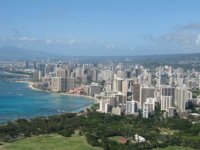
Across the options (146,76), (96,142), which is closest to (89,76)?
(146,76)

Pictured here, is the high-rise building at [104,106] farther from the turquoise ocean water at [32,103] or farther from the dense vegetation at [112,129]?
the dense vegetation at [112,129]

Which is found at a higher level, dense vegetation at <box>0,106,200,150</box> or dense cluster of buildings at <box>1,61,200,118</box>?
dense cluster of buildings at <box>1,61,200,118</box>

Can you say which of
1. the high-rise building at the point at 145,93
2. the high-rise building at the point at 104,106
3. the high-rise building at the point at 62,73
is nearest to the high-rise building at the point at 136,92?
the high-rise building at the point at 145,93

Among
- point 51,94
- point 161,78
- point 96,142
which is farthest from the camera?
point 161,78

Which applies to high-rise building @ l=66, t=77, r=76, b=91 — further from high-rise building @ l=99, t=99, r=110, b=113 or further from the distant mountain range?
the distant mountain range

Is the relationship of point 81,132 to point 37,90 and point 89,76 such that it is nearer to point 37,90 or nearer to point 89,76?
point 37,90

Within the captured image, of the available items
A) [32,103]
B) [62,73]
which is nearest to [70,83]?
[62,73]

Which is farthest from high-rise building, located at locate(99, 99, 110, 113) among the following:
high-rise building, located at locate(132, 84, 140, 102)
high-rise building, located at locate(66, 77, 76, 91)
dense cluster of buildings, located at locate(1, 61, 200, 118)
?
high-rise building, located at locate(66, 77, 76, 91)
